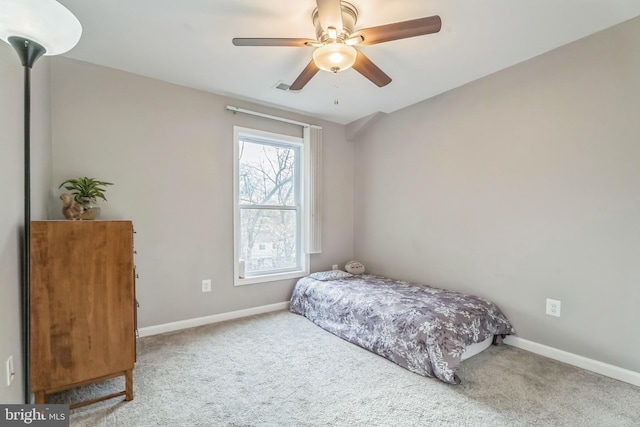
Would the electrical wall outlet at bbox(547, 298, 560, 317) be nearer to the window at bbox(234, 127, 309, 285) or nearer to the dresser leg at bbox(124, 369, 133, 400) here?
the window at bbox(234, 127, 309, 285)

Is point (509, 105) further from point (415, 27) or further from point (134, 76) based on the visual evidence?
point (134, 76)

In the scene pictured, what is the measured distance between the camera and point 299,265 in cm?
382

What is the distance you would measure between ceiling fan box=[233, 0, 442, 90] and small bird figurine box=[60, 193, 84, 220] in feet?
5.30

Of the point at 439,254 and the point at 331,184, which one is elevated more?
the point at 331,184

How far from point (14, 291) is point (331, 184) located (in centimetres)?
316

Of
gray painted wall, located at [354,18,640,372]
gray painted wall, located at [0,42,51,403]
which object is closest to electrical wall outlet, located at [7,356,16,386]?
gray painted wall, located at [0,42,51,403]

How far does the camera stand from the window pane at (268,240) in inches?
135

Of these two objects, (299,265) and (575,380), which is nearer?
(575,380)

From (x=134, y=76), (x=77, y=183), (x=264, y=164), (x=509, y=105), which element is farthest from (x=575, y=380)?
(x=134, y=76)

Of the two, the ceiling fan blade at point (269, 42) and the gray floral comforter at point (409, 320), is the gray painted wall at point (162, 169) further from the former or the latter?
the ceiling fan blade at point (269, 42)

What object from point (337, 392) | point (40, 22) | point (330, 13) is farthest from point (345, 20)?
point (337, 392)

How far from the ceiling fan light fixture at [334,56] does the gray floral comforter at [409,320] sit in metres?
1.84

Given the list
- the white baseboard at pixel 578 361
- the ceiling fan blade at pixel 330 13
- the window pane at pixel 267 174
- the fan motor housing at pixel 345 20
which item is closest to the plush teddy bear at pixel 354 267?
the window pane at pixel 267 174

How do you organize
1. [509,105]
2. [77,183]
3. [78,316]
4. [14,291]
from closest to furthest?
[14,291], [78,316], [77,183], [509,105]
